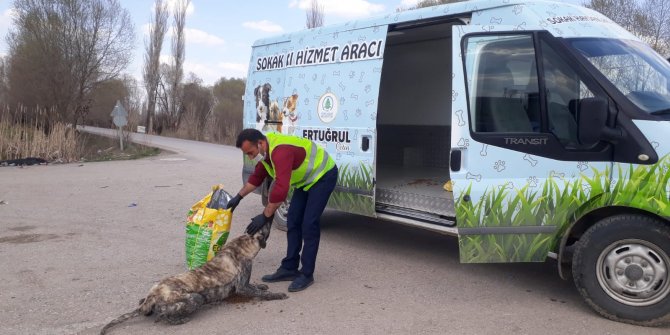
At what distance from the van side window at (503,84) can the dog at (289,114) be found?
2.78 meters

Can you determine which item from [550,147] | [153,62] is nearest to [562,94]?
[550,147]

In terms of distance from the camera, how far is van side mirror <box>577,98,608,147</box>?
405cm

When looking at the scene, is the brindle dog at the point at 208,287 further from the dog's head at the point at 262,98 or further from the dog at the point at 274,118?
the dog's head at the point at 262,98

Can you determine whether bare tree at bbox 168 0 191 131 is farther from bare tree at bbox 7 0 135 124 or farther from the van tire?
the van tire

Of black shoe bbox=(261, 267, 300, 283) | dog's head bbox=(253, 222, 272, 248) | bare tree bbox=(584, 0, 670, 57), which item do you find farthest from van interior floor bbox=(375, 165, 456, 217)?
bare tree bbox=(584, 0, 670, 57)

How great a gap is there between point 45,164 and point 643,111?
58.5ft

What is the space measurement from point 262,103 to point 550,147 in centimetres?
434

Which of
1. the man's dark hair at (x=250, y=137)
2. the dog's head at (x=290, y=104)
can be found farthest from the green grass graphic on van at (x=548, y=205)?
the dog's head at (x=290, y=104)

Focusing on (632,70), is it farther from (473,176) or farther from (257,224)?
(257,224)

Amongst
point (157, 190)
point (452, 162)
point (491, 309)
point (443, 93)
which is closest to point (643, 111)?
point (452, 162)

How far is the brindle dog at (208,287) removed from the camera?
14.0 ft

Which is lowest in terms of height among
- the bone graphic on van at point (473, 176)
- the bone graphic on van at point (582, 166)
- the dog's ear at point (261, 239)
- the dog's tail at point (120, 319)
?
the dog's tail at point (120, 319)

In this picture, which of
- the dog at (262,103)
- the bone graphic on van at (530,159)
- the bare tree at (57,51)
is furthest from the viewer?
the bare tree at (57,51)

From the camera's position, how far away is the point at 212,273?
463 cm
